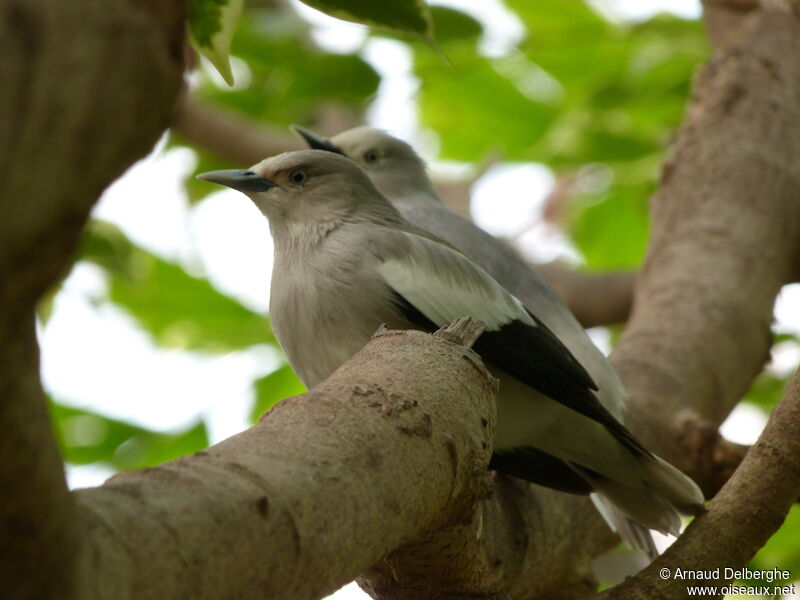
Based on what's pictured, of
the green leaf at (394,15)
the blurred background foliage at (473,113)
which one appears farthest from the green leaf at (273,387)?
the green leaf at (394,15)

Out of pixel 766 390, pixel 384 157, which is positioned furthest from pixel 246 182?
pixel 766 390

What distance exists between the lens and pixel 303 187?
3533 millimetres

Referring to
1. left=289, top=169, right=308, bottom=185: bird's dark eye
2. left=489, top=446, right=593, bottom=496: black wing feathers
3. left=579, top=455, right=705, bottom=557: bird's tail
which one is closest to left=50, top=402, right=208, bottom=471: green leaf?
left=289, top=169, right=308, bottom=185: bird's dark eye

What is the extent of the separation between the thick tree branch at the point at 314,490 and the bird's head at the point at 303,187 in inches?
→ 54.5

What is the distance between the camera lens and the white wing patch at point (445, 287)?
113 inches

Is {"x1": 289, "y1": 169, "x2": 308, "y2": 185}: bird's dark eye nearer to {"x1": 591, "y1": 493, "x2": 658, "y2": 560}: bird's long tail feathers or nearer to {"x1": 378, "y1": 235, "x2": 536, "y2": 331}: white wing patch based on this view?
{"x1": 378, "y1": 235, "x2": 536, "y2": 331}: white wing patch

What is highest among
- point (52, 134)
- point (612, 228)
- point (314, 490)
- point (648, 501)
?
point (52, 134)

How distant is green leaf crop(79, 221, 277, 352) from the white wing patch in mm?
2502

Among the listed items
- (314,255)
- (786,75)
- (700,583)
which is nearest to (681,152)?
(786,75)

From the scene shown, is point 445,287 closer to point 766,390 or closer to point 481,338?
point 481,338

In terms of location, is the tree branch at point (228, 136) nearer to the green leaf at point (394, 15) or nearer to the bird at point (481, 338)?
the bird at point (481, 338)

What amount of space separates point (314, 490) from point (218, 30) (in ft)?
2.82

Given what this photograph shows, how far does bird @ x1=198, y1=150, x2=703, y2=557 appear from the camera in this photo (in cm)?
288

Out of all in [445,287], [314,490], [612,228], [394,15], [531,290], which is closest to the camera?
[314,490]
